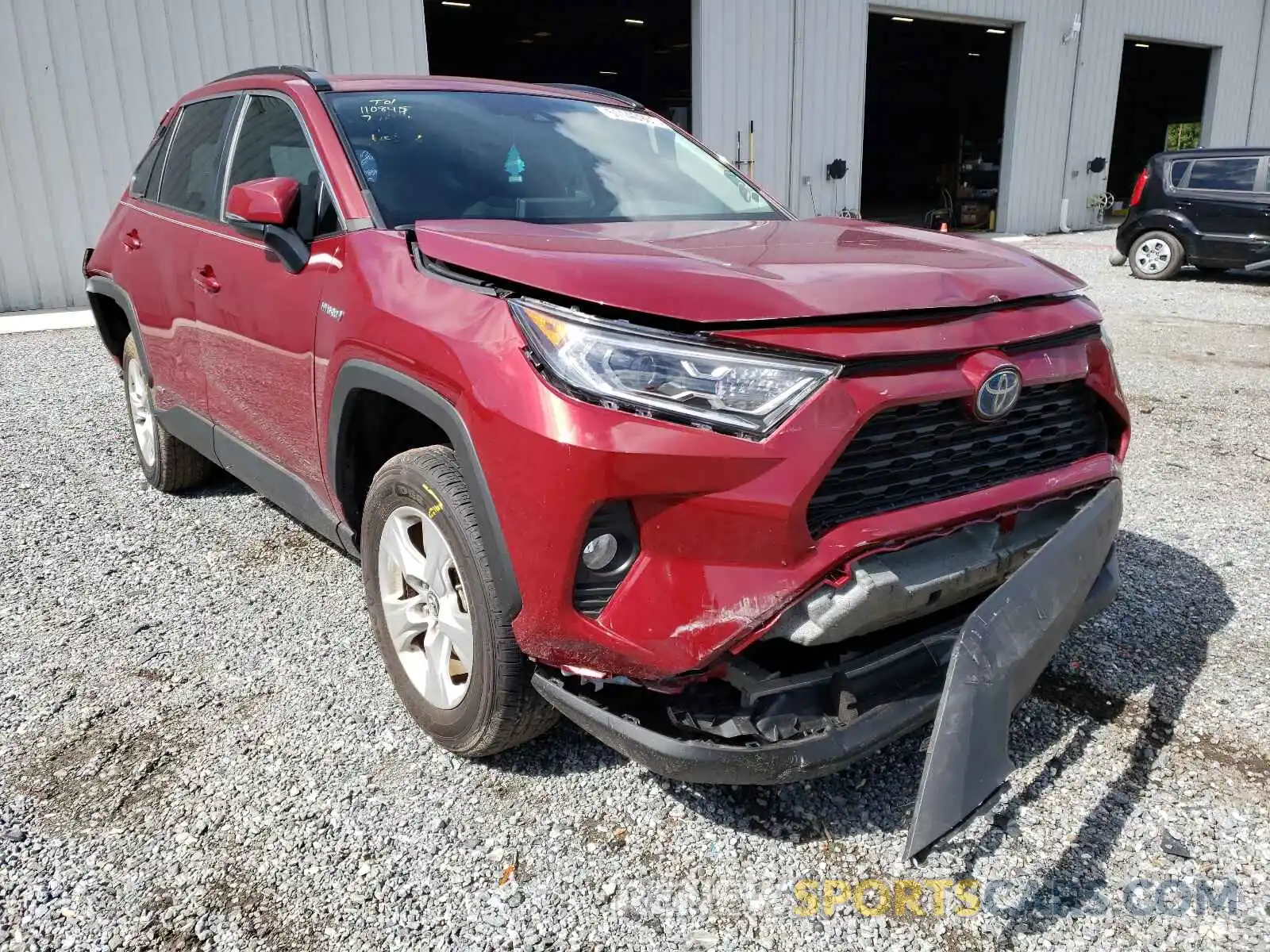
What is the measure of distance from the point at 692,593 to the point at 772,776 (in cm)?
43

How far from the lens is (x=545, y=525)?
1896 mm

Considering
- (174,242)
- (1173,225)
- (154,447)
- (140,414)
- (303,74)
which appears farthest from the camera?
(1173,225)

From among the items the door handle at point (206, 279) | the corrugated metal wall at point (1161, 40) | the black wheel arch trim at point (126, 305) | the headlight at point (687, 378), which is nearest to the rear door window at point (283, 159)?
the door handle at point (206, 279)

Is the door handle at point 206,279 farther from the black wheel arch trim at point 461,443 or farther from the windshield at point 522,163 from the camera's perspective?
the black wheel arch trim at point 461,443

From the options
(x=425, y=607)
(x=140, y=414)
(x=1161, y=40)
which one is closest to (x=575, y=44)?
(x=1161, y=40)

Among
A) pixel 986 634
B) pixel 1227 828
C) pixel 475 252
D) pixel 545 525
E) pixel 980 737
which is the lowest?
pixel 1227 828

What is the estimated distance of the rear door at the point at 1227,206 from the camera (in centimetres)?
1118

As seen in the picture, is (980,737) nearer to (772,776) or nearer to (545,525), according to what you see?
(772,776)

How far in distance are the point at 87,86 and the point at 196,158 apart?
313 inches

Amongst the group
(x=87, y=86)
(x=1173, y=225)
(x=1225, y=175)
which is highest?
(x=87, y=86)

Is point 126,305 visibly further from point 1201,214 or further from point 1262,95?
point 1262,95

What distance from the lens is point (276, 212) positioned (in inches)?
104

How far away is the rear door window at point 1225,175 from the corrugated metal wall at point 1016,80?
18.6 feet

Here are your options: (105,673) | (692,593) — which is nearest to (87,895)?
(105,673)
